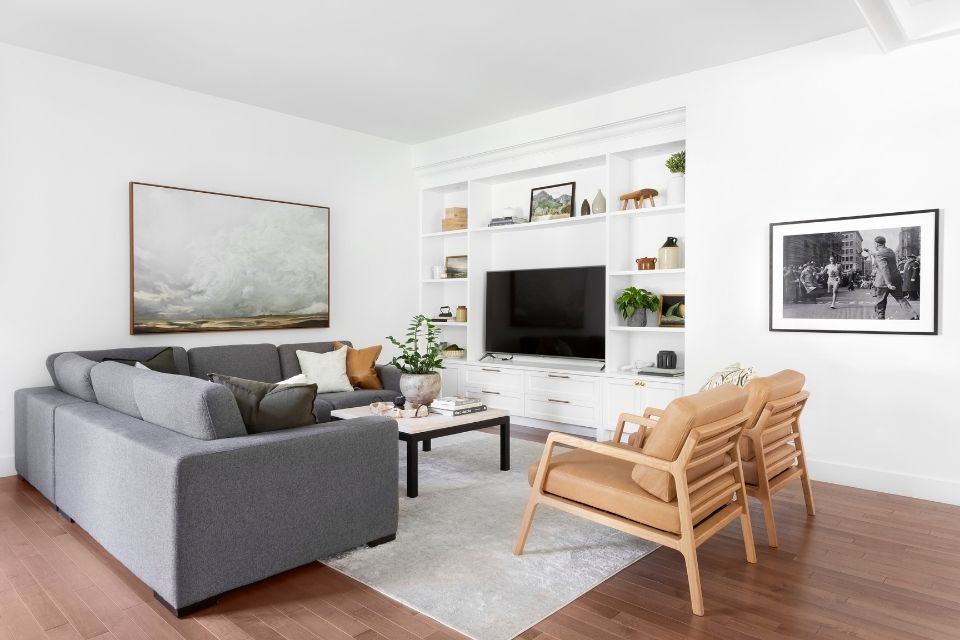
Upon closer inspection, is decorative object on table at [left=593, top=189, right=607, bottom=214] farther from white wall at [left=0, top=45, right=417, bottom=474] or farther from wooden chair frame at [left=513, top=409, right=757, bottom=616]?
wooden chair frame at [left=513, top=409, right=757, bottom=616]

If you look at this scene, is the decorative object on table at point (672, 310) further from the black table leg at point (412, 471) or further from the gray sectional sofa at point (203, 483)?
the gray sectional sofa at point (203, 483)

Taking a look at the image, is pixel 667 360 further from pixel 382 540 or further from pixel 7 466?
pixel 7 466

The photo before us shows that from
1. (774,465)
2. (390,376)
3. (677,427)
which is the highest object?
(677,427)

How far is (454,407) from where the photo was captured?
429 centimetres

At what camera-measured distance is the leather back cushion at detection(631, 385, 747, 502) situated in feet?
7.98

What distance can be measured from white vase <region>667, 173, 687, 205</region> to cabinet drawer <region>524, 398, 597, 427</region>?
6.28 feet

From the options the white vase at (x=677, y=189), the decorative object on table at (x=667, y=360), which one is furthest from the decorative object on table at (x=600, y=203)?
the decorative object on table at (x=667, y=360)

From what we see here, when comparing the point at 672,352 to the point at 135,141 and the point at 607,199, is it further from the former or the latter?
the point at 135,141

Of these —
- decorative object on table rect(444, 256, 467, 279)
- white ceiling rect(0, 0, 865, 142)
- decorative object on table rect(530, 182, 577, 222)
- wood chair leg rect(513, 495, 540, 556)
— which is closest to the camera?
wood chair leg rect(513, 495, 540, 556)

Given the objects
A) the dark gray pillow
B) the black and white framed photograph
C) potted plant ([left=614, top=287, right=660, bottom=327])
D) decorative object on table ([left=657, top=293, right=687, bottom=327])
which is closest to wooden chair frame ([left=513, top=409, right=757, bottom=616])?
the dark gray pillow

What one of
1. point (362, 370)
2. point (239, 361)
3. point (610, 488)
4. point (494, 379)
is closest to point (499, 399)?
point (494, 379)

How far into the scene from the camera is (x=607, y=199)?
5465 millimetres

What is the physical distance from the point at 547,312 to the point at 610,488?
11.5 feet

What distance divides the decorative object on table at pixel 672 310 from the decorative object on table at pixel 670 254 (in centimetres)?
28
